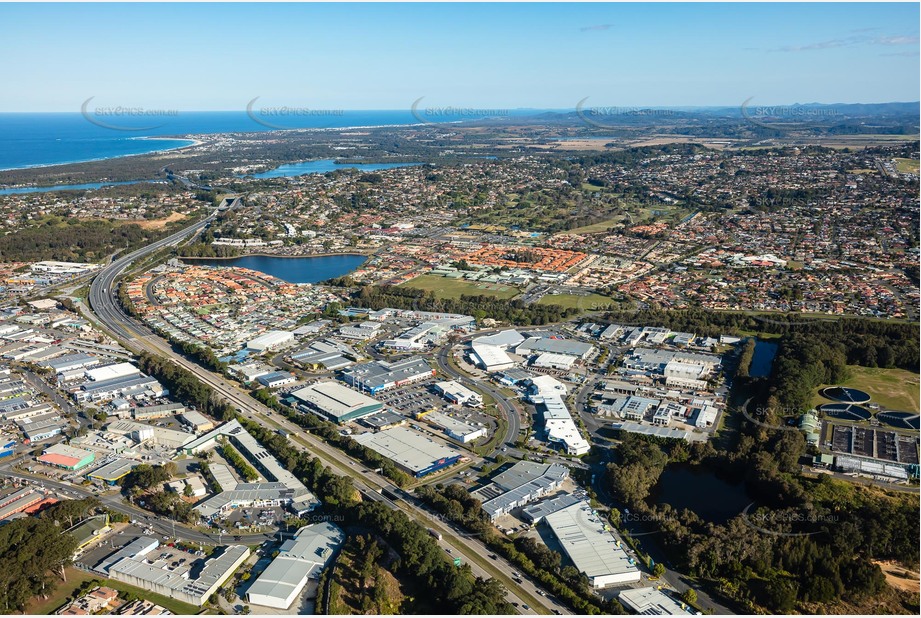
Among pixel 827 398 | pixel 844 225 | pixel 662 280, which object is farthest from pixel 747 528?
pixel 844 225

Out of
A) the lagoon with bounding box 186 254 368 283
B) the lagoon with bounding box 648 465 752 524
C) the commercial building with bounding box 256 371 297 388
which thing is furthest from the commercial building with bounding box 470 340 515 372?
the lagoon with bounding box 186 254 368 283

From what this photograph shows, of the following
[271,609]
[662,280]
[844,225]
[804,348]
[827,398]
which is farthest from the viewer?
[844,225]

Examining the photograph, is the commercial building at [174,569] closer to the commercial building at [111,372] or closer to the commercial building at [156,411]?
the commercial building at [156,411]

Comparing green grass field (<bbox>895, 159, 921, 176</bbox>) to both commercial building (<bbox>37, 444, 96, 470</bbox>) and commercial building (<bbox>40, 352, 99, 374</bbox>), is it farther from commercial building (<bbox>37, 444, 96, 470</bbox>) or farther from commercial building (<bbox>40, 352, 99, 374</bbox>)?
commercial building (<bbox>37, 444, 96, 470</bbox>)

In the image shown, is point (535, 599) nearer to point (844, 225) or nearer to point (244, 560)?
point (244, 560)

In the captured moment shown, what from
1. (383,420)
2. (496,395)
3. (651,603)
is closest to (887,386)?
(496,395)

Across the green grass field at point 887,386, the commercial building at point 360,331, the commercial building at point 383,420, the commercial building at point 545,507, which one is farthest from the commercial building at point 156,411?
the green grass field at point 887,386
